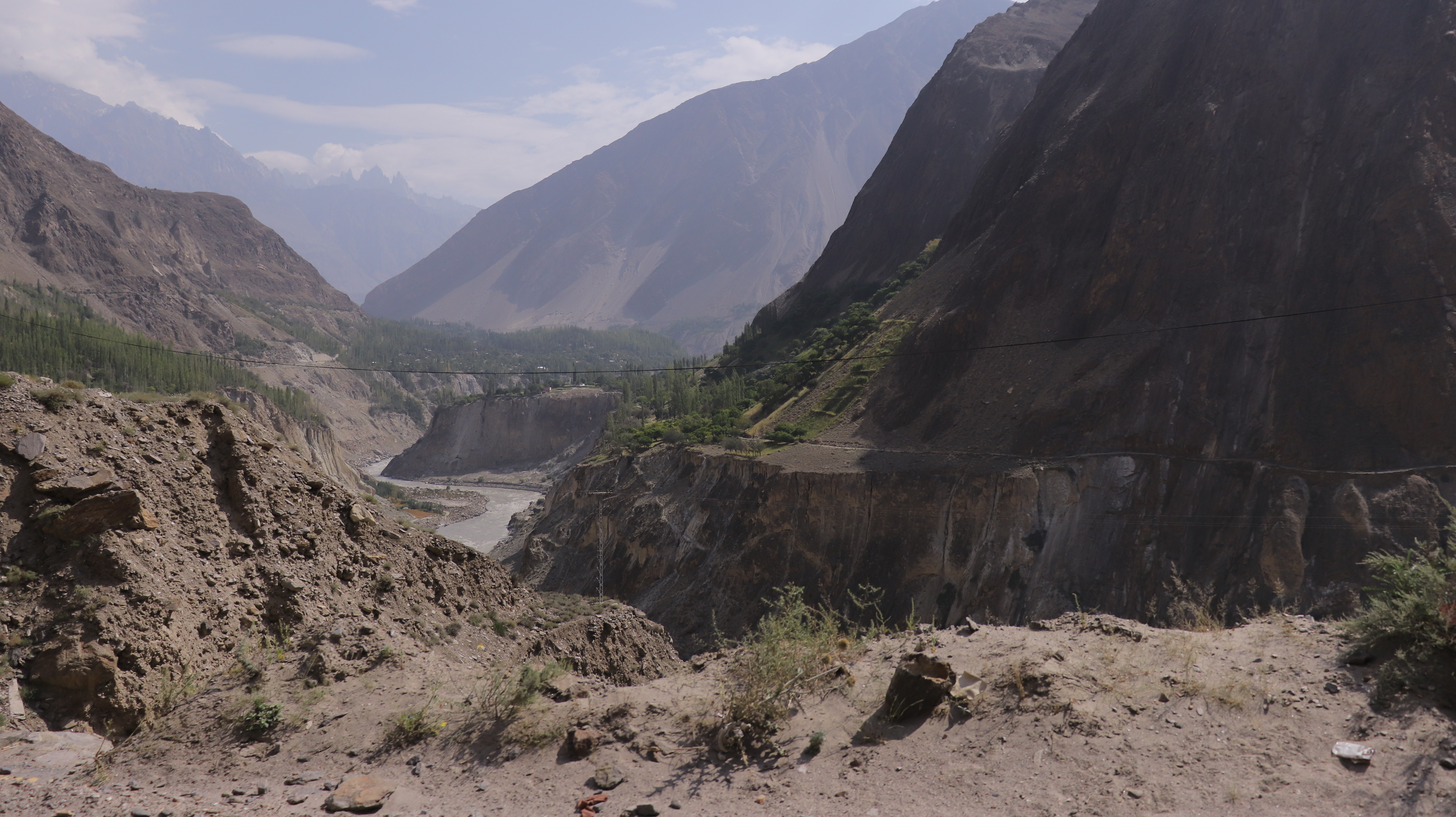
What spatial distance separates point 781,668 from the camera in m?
7.56

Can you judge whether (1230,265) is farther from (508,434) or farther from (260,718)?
(508,434)

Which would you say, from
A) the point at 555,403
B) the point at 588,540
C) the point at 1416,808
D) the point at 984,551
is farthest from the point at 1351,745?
the point at 555,403

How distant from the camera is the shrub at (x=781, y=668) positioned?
23.6ft

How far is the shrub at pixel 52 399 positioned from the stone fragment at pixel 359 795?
613cm

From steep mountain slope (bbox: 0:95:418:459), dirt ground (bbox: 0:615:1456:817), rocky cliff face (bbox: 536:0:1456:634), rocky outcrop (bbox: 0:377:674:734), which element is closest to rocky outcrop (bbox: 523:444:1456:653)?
rocky cliff face (bbox: 536:0:1456:634)

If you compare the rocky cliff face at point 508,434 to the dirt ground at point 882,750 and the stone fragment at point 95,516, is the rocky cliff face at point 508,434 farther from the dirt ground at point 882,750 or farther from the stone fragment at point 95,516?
the dirt ground at point 882,750

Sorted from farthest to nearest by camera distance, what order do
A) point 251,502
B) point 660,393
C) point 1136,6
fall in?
point 660,393 < point 1136,6 < point 251,502

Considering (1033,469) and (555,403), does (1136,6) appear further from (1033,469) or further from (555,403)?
(555,403)

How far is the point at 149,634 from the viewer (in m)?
7.94

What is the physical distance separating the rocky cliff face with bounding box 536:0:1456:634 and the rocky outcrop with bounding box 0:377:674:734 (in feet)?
70.3

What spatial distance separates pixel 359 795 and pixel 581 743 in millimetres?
1795

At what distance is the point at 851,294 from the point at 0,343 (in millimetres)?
67394

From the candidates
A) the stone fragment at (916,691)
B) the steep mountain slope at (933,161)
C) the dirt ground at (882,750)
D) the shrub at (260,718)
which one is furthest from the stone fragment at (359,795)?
the steep mountain slope at (933,161)

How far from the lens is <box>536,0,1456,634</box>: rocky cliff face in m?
27.5
